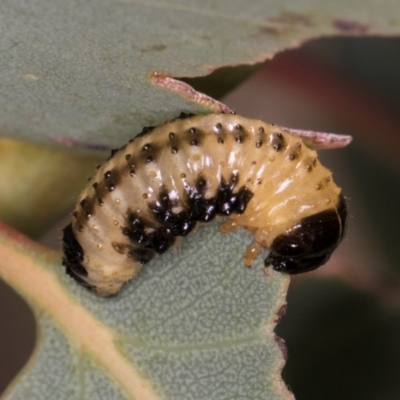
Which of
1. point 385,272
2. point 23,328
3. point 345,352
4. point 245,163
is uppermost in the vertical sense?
point 245,163

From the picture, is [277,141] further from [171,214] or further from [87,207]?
[87,207]

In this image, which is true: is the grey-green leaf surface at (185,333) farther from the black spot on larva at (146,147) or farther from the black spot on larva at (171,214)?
the black spot on larva at (146,147)

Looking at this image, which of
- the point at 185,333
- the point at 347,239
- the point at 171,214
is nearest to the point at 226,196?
the point at 171,214

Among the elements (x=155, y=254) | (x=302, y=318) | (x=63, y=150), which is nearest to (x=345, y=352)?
(x=302, y=318)

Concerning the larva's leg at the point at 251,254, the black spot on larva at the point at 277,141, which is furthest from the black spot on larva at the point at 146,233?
the black spot on larva at the point at 277,141

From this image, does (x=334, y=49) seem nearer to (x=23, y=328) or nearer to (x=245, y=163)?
(x=245, y=163)
